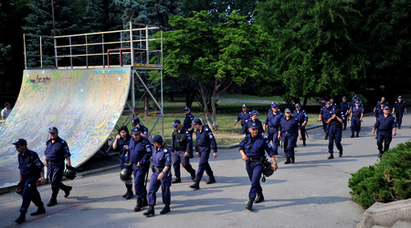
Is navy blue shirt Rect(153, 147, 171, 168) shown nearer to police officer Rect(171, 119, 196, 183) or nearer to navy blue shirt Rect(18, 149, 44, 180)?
police officer Rect(171, 119, 196, 183)

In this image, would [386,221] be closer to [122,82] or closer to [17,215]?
[17,215]

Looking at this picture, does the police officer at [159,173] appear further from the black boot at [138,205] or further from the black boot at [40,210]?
the black boot at [40,210]

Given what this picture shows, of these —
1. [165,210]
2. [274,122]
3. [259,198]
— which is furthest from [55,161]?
[274,122]

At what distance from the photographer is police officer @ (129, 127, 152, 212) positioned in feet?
26.2

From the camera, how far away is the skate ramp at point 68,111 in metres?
12.1

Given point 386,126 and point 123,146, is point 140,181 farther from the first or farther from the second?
point 386,126

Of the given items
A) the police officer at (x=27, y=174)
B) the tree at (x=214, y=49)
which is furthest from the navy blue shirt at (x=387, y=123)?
the police officer at (x=27, y=174)

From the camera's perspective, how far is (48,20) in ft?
103

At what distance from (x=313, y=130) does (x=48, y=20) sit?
2481 cm

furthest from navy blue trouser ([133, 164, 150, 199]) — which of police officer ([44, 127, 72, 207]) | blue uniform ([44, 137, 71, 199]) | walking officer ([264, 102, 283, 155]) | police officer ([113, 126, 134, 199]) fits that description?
walking officer ([264, 102, 283, 155])

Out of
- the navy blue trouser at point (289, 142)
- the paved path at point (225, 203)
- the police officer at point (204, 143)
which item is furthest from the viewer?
the navy blue trouser at point (289, 142)

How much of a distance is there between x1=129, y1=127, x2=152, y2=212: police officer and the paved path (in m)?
0.42

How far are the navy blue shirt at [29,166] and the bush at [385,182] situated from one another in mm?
7202

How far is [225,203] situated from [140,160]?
2.26 meters
